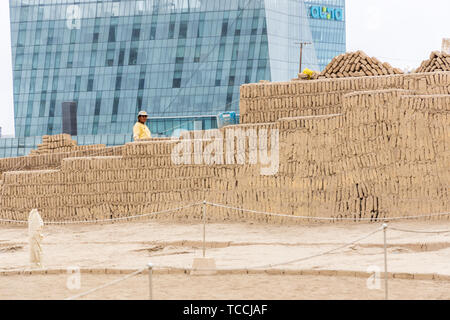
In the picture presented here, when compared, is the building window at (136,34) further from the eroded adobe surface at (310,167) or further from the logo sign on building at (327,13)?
the eroded adobe surface at (310,167)

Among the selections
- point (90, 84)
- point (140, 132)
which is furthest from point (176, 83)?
point (140, 132)

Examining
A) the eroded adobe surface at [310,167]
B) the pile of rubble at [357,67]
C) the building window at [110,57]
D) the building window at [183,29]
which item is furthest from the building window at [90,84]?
the pile of rubble at [357,67]

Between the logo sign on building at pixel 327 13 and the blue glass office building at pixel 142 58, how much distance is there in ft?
70.8

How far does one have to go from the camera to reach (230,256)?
13055 millimetres

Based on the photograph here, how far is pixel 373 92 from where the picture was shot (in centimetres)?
1584

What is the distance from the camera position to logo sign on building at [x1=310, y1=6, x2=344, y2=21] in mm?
85162

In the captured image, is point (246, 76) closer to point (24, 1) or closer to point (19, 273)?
point (24, 1)

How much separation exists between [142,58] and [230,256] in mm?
47212

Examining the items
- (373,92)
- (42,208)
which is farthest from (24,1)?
(373,92)

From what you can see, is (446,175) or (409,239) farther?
(446,175)

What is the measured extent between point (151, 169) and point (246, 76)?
38.5 metres

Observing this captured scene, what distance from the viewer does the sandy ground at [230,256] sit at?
32.2 ft

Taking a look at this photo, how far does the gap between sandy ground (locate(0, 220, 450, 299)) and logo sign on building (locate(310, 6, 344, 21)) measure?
6890cm

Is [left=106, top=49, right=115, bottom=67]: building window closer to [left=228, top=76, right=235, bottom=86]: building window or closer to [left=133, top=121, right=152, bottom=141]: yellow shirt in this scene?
[left=228, top=76, right=235, bottom=86]: building window
